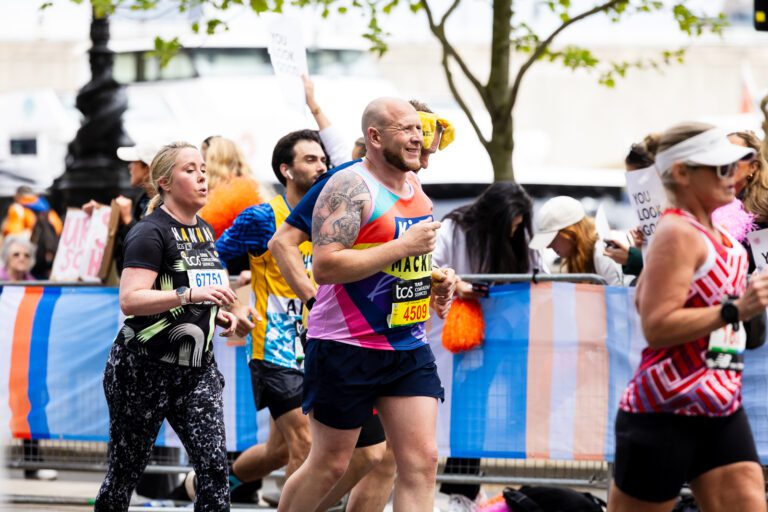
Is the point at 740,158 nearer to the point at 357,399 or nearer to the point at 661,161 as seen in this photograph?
the point at 661,161

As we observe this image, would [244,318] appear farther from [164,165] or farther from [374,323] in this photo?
[374,323]

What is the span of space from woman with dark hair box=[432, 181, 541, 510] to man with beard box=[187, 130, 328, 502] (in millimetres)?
1062

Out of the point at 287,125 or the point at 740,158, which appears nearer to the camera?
the point at 740,158

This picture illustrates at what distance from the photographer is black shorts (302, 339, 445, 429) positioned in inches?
222

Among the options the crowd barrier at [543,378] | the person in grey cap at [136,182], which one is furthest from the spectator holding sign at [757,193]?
the person in grey cap at [136,182]

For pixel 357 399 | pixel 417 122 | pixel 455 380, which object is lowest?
pixel 455 380

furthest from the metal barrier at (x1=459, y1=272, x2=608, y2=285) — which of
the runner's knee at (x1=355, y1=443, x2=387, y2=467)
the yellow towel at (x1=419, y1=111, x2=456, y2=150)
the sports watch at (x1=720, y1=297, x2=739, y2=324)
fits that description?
the sports watch at (x1=720, y1=297, x2=739, y2=324)

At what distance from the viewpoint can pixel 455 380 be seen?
8.07 meters

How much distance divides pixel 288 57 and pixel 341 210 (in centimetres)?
237

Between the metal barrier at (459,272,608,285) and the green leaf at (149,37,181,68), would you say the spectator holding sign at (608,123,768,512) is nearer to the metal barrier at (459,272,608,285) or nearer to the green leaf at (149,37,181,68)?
the metal barrier at (459,272,608,285)

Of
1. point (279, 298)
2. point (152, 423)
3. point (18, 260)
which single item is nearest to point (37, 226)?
point (18, 260)

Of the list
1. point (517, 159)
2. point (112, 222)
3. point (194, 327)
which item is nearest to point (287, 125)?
point (517, 159)

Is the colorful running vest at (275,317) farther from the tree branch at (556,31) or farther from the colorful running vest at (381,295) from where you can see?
the tree branch at (556,31)

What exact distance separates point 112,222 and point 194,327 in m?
2.66
